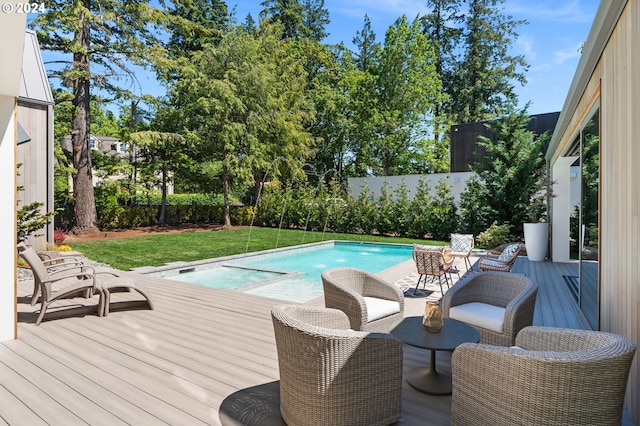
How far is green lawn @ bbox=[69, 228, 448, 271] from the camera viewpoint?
9.66 metres

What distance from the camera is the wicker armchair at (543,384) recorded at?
1815mm

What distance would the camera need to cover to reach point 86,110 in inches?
537

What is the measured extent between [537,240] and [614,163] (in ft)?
24.2

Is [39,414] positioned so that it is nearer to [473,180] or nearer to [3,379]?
[3,379]

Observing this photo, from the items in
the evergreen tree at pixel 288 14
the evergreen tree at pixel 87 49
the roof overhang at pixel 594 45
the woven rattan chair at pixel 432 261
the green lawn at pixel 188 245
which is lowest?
the green lawn at pixel 188 245

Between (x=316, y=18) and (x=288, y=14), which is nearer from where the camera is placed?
(x=288, y=14)

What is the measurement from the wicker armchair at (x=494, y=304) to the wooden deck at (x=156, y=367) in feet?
1.36

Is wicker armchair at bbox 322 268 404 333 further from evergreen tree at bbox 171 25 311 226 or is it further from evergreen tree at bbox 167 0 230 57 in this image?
evergreen tree at bbox 167 0 230 57

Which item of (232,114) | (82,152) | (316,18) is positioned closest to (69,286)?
(82,152)

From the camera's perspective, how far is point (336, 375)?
2230 mm

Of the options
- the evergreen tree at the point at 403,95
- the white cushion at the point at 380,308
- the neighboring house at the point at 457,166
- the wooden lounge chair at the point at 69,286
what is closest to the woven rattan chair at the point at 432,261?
the white cushion at the point at 380,308

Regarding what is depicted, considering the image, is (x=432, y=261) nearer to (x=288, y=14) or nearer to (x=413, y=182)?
(x=413, y=182)

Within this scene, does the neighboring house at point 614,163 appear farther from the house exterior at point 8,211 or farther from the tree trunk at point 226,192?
the tree trunk at point 226,192

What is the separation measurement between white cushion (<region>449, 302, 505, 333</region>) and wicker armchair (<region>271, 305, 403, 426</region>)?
134cm
